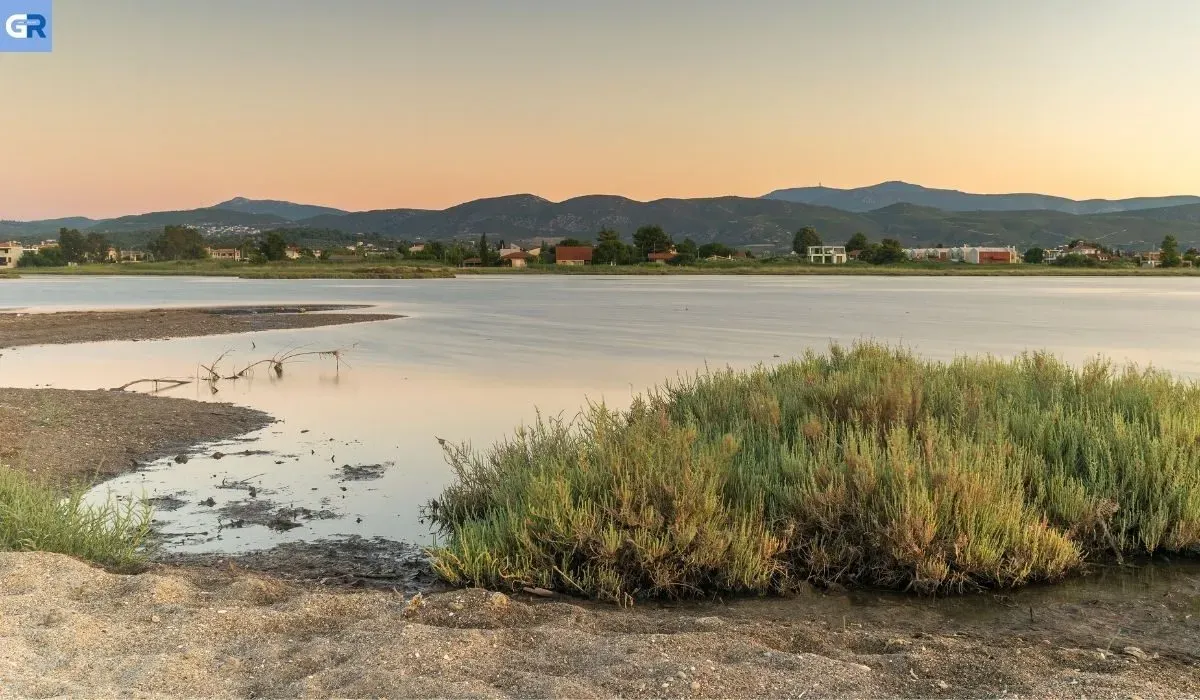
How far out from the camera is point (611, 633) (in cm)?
521

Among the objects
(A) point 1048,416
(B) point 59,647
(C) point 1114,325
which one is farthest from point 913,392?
(C) point 1114,325

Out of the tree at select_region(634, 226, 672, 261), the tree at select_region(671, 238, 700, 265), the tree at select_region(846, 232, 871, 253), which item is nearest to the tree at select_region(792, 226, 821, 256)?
the tree at select_region(846, 232, 871, 253)

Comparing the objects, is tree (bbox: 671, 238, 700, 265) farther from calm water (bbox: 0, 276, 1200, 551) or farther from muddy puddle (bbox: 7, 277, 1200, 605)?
muddy puddle (bbox: 7, 277, 1200, 605)

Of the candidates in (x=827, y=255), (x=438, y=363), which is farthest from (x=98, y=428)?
(x=827, y=255)

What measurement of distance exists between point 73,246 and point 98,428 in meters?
175

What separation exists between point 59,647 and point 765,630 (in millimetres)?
3667

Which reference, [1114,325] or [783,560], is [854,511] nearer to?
[783,560]

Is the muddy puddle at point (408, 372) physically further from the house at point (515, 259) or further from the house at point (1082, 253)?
the house at point (515, 259)

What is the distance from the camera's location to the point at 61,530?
644cm

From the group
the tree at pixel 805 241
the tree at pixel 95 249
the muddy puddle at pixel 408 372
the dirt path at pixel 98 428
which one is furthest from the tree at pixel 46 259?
the dirt path at pixel 98 428

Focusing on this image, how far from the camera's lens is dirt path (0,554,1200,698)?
13.5ft

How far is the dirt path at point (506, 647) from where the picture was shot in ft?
13.5

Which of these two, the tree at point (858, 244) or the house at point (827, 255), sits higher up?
the tree at point (858, 244)

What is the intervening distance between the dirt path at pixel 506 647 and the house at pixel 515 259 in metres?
148
